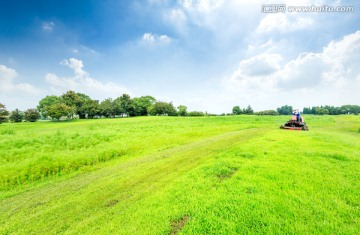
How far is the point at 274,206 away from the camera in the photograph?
4.66 meters

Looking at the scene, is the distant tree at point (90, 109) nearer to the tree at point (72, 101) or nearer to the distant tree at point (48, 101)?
the tree at point (72, 101)

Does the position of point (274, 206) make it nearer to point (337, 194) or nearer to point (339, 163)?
point (337, 194)

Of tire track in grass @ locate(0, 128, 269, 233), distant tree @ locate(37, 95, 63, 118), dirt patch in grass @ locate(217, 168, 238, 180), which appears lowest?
tire track in grass @ locate(0, 128, 269, 233)

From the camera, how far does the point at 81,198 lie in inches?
238

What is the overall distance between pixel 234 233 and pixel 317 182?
164 inches

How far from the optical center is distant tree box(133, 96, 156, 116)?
96438 millimetres

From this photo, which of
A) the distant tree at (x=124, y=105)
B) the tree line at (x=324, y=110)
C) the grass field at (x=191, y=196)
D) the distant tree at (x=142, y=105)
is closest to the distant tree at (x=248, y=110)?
the tree line at (x=324, y=110)

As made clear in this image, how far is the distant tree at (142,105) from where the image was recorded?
96438mm

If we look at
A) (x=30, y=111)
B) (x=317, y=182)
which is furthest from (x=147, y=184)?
(x=30, y=111)

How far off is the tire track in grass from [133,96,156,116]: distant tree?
87623 mm

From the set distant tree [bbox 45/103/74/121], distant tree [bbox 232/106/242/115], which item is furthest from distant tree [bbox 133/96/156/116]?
distant tree [bbox 232/106/242/115]

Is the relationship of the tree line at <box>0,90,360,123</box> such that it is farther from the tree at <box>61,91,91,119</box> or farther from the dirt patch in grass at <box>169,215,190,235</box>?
the dirt patch in grass at <box>169,215,190,235</box>

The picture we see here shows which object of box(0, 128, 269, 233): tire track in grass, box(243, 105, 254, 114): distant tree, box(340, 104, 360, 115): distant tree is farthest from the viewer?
box(340, 104, 360, 115): distant tree

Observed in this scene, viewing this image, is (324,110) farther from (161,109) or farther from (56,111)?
(56,111)
